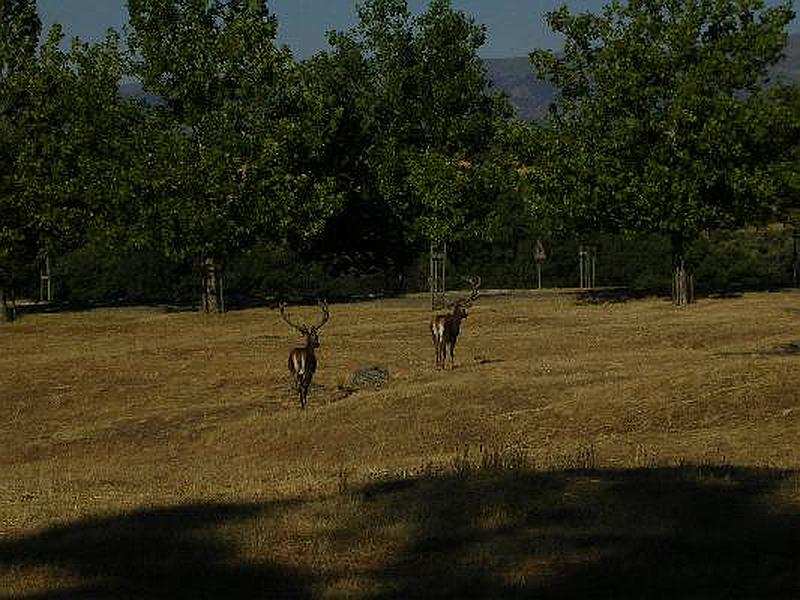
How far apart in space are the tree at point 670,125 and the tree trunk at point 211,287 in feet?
54.5

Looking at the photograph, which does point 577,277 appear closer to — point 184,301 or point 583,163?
point 184,301

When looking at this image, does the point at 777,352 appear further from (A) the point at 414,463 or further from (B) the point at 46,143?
(B) the point at 46,143

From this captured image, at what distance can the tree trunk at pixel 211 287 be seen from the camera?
205ft

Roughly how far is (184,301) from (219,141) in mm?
15514

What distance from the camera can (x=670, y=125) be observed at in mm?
54781

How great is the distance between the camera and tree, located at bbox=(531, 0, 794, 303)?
5447 centimetres

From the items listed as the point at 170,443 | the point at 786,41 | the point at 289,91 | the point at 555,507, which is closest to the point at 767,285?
the point at 786,41

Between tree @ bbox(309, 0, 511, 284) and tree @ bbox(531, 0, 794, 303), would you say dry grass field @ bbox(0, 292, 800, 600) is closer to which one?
tree @ bbox(531, 0, 794, 303)

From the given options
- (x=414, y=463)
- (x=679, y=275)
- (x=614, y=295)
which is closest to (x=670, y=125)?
(x=679, y=275)

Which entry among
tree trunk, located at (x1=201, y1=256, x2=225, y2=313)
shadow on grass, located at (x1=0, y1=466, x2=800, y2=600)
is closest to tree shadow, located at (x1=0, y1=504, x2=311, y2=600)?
shadow on grass, located at (x1=0, y1=466, x2=800, y2=600)

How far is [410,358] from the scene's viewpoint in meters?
40.1

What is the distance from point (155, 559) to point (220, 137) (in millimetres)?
48035

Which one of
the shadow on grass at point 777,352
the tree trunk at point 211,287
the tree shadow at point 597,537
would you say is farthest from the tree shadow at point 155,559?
the tree trunk at point 211,287

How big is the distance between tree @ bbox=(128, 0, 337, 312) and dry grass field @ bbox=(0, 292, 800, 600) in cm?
842
